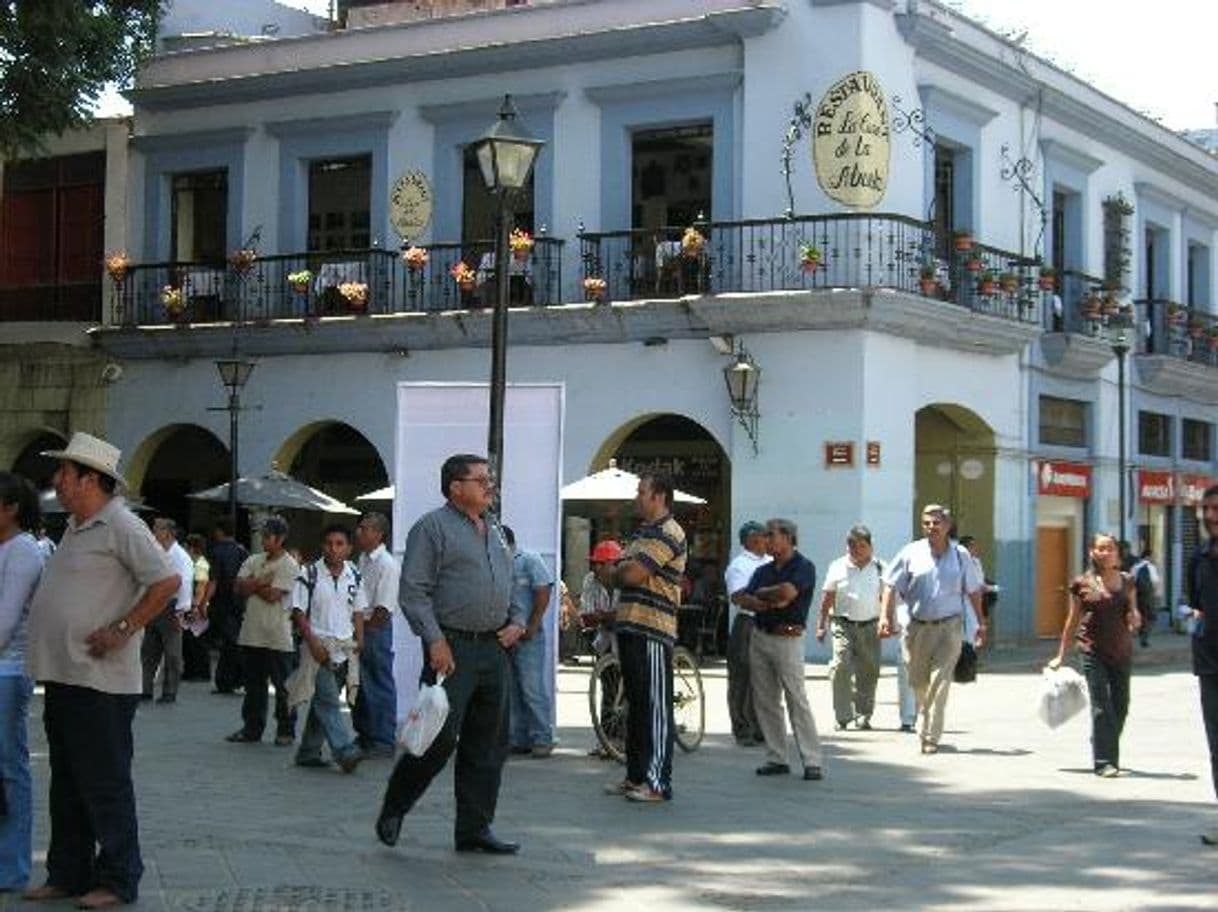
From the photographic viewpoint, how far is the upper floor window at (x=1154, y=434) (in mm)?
33188

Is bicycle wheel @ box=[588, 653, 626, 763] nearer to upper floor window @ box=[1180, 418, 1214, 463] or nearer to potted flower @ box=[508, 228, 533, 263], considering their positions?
potted flower @ box=[508, 228, 533, 263]

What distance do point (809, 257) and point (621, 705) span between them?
11.2m

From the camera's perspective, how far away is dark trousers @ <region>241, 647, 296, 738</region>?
14.8 metres

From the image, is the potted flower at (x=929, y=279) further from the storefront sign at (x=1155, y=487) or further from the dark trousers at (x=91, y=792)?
the dark trousers at (x=91, y=792)

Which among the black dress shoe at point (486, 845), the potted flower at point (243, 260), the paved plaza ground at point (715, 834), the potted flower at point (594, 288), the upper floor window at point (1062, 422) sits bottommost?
the paved plaza ground at point (715, 834)

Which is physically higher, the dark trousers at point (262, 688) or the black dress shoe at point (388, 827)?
the dark trousers at point (262, 688)

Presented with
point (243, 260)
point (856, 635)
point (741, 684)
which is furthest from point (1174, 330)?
point (741, 684)

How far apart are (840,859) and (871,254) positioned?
15642 mm

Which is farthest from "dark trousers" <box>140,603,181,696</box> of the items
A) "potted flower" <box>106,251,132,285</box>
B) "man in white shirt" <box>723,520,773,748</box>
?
"potted flower" <box>106,251,132,285</box>

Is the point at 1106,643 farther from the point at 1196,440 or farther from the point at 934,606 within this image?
the point at 1196,440

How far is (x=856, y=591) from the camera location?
1686 cm

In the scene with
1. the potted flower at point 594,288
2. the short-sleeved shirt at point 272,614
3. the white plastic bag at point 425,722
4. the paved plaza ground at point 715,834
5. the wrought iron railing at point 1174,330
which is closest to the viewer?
the paved plaza ground at point 715,834

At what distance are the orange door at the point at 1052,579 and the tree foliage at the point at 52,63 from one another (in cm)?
1526

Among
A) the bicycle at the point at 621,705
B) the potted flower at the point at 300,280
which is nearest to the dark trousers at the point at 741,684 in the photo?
the bicycle at the point at 621,705
